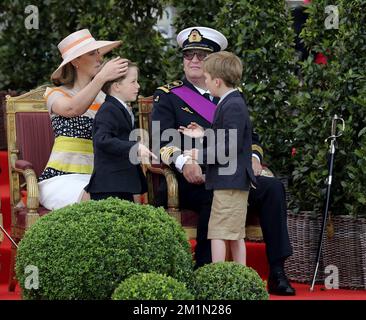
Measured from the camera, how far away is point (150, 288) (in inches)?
224

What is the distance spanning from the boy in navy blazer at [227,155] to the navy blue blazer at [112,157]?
0.43m

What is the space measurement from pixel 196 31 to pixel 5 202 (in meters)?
2.21

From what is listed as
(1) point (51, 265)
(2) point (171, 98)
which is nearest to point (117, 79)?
(2) point (171, 98)

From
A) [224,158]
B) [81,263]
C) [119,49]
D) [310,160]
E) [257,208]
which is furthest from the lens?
[119,49]

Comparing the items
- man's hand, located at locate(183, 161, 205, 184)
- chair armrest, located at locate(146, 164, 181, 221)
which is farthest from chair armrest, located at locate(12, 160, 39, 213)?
man's hand, located at locate(183, 161, 205, 184)

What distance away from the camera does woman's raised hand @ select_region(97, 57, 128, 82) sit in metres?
7.20

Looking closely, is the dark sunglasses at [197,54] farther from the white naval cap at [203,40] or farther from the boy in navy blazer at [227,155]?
the boy in navy blazer at [227,155]

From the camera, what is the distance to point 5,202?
8.96 metres

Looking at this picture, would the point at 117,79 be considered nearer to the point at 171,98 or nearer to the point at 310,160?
the point at 171,98

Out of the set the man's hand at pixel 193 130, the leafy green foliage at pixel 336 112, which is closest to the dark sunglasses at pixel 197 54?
the man's hand at pixel 193 130

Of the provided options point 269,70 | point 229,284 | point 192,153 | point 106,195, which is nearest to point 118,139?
point 106,195

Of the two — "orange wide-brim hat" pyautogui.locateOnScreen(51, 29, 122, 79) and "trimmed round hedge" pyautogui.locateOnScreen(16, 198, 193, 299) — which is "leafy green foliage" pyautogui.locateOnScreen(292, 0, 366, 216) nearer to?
"orange wide-brim hat" pyautogui.locateOnScreen(51, 29, 122, 79)

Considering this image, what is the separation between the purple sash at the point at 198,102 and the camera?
7625mm

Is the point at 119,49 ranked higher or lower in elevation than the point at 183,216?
higher
